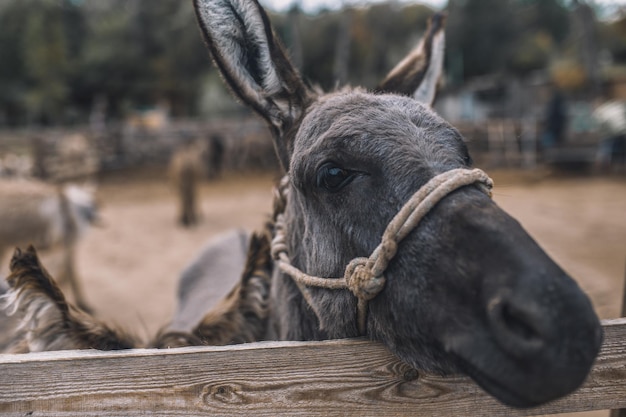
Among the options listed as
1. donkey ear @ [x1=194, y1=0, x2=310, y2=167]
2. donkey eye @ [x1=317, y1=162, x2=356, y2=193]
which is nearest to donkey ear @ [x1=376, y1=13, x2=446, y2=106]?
donkey ear @ [x1=194, y1=0, x2=310, y2=167]

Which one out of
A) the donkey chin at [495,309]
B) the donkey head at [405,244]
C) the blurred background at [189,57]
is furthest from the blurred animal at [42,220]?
the blurred background at [189,57]

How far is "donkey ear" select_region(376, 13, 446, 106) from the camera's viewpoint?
238 cm

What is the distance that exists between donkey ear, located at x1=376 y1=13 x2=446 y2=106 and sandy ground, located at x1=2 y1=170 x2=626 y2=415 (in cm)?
168

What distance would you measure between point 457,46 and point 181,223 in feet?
103

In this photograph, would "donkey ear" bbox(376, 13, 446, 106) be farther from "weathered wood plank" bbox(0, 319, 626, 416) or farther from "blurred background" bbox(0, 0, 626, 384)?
"weathered wood plank" bbox(0, 319, 626, 416)

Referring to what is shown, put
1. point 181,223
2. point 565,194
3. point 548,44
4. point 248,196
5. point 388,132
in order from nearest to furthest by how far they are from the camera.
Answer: point 388,132
point 181,223
point 565,194
point 248,196
point 548,44

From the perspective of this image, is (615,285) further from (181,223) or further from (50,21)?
(50,21)

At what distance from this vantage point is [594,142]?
16016mm

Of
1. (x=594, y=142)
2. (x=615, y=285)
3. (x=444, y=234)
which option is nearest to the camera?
(x=444, y=234)

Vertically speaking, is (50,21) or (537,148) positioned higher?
(50,21)

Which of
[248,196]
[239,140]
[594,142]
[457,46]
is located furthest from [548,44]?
[248,196]

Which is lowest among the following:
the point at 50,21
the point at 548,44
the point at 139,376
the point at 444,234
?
the point at 139,376

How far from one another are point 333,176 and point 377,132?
0.20 m

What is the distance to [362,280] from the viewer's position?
58.1 inches
